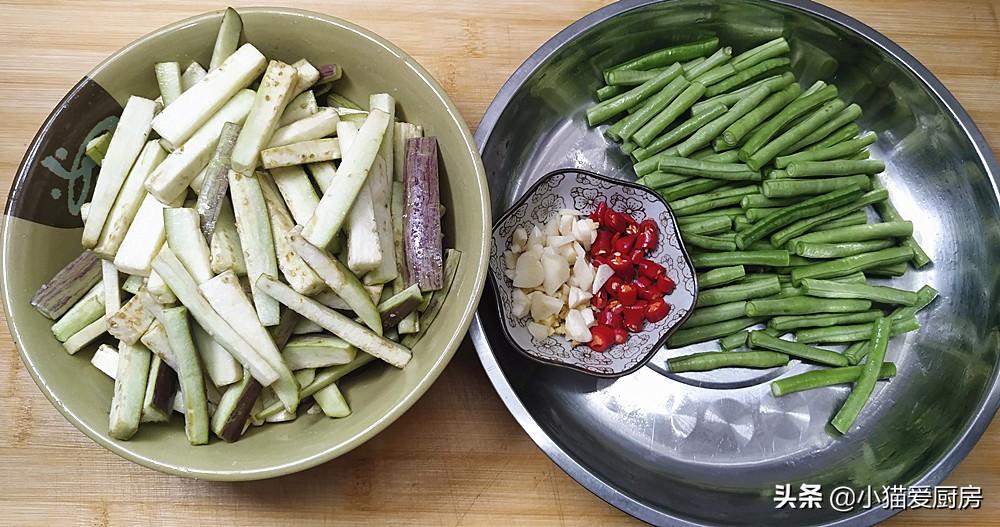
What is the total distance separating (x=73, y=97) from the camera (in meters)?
1.66

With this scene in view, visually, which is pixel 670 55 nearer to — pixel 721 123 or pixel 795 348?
pixel 721 123

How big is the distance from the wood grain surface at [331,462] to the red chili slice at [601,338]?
0.34 metres

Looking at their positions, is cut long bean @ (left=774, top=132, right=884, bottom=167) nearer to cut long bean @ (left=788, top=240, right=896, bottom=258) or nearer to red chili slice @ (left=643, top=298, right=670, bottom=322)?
cut long bean @ (left=788, top=240, right=896, bottom=258)

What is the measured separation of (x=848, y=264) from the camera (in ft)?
7.18

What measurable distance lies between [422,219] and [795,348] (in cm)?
129

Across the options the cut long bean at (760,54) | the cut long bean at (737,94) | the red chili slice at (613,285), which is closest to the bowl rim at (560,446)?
the cut long bean at (760,54)

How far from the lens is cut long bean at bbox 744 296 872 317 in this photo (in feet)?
7.00

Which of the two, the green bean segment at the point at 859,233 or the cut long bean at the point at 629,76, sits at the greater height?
the cut long bean at the point at 629,76

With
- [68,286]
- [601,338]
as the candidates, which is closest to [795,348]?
[601,338]

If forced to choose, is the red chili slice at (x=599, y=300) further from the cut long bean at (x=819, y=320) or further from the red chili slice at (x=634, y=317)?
the cut long bean at (x=819, y=320)

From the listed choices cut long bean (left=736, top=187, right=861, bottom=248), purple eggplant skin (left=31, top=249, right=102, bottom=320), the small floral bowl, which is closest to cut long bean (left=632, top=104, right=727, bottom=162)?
the small floral bowl

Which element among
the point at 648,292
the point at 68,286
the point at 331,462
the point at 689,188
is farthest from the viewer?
the point at 689,188

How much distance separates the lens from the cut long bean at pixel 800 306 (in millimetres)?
2135

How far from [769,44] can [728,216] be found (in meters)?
0.61
